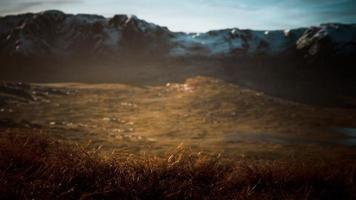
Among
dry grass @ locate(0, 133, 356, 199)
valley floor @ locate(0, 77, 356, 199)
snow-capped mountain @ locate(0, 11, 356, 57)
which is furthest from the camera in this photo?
snow-capped mountain @ locate(0, 11, 356, 57)

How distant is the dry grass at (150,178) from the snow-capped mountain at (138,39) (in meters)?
49.5

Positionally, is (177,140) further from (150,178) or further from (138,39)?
(138,39)

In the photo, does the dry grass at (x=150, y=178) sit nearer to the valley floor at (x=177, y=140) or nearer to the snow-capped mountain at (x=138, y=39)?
the valley floor at (x=177, y=140)

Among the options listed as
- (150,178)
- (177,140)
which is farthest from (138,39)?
(150,178)

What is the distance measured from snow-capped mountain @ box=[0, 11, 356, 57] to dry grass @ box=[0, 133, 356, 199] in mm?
49526

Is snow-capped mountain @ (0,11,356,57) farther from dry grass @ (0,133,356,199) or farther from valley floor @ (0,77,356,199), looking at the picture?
dry grass @ (0,133,356,199)

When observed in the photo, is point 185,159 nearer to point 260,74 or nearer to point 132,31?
point 260,74

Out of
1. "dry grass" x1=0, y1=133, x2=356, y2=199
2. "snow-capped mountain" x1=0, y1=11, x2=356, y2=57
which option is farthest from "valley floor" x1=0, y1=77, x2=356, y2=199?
"snow-capped mountain" x1=0, y1=11, x2=356, y2=57

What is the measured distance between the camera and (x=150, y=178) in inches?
147

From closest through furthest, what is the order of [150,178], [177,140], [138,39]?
[150,178], [177,140], [138,39]

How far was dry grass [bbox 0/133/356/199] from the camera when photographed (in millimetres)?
3428

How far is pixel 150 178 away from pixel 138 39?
53907mm

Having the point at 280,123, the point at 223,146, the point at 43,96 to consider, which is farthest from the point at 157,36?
the point at 223,146

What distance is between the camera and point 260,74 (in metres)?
46.4
